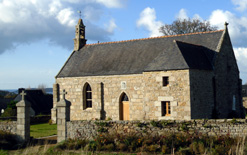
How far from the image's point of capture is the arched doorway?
79.4 ft

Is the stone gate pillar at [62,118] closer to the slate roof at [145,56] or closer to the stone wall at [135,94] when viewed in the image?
the stone wall at [135,94]

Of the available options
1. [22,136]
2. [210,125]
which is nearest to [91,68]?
[22,136]

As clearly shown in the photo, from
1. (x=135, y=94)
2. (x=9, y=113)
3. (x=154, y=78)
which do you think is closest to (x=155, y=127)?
(x=154, y=78)

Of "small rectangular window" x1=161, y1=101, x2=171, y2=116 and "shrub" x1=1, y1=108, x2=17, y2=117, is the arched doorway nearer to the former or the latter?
"small rectangular window" x1=161, y1=101, x2=171, y2=116

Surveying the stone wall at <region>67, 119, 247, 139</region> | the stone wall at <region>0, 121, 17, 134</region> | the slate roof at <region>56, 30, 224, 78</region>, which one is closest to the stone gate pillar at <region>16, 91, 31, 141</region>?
the stone wall at <region>0, 121, 17, 134</region>

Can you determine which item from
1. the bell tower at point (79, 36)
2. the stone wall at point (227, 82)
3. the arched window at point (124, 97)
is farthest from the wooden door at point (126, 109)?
the bell tower at point (79, 36)

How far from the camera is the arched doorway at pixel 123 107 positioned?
2419 centimetres

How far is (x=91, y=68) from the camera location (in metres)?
26.5

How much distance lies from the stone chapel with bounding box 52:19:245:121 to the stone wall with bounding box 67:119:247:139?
5.56 m

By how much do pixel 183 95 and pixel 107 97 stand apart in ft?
23.6

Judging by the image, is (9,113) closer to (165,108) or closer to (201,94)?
(165,108)

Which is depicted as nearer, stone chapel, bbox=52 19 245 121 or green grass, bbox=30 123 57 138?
green grass, bbox=30 123 57 138

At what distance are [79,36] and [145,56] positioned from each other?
8.28m

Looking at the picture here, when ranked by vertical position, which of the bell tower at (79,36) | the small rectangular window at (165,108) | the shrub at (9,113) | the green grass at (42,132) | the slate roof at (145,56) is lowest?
the green grass at (42,132)
